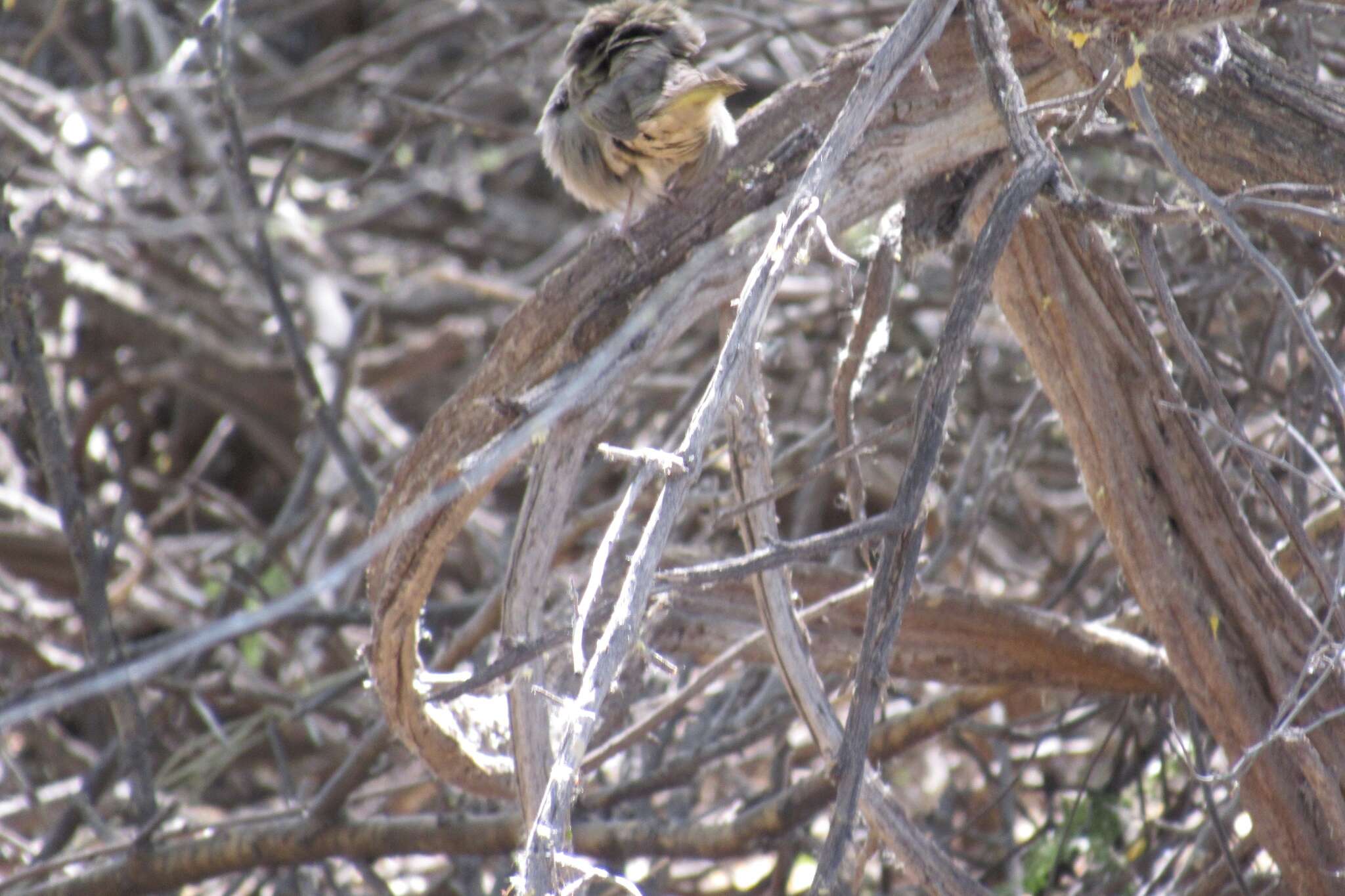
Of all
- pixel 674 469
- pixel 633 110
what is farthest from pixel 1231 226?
pixel 633 110

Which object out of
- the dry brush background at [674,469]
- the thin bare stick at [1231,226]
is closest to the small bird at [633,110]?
the dry brush background at [674,469]

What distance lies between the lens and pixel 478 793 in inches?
89.7

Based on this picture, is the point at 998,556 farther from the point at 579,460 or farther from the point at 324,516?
the point at 579,460

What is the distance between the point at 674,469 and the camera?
4.31 feet

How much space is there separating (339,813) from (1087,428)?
169cm

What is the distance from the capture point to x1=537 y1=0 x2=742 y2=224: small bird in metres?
2.34

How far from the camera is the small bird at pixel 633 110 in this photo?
7.68ft

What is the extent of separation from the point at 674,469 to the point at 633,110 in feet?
4.00

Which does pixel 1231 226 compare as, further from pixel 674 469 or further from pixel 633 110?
pixel 633 110

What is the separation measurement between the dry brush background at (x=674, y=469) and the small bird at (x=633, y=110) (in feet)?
0.80

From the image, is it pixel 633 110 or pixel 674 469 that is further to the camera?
pixel 633 110

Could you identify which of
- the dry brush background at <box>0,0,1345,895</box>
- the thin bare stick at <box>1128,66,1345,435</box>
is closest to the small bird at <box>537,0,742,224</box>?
the dry brush background at <box>0,0,1345,895</box>

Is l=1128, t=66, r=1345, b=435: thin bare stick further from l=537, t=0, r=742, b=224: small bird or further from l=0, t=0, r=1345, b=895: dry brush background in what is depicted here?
l=537, t=0, r=742, b=224: small bird

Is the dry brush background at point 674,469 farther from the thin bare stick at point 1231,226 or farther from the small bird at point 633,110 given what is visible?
the small bird at point 633,110
